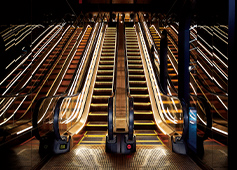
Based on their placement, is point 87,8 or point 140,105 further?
point 87,8

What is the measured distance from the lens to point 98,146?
4.34m

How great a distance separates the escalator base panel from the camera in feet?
11.1

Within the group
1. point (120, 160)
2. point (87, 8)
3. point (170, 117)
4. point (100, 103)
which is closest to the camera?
point (120, 160)

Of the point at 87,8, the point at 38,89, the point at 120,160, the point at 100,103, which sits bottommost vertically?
the point at 120,160

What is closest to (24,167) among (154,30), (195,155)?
(195,155)

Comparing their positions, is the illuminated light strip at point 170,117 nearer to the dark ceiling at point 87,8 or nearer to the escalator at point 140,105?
the escalator at point 140,105

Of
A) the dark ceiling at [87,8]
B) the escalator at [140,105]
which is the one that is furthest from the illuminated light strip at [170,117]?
the dark ceiling at [87,8]

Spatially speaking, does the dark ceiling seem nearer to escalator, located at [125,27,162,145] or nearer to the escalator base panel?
escalator, located at [125,27,162,145]

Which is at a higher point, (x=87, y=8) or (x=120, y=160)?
(x=87, y=8)

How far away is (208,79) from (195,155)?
287 cm

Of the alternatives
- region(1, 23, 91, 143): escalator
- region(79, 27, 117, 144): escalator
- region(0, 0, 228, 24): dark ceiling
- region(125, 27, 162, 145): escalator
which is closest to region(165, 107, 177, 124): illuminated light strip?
region(125, 27, 162, 145): escalator

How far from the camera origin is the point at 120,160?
364 centimetres

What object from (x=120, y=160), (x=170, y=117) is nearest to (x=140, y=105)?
(x=170, y=117)

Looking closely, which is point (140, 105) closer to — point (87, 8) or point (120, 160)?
point (120, 160)
